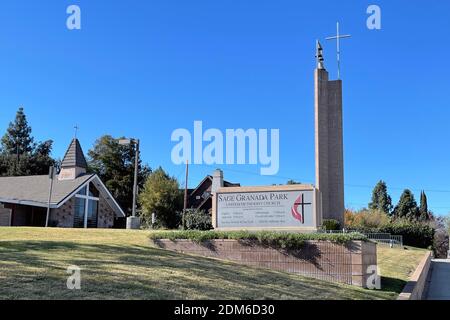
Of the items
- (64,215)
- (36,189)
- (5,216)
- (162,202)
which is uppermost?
(36,189)

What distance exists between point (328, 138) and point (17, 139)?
179 feet

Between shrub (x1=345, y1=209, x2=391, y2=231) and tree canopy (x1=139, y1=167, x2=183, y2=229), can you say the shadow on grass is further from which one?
tree canopy (x1=139, y1=167, x2=183, y2=229)

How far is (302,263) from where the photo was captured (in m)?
12.4

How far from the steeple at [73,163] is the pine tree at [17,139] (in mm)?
37994

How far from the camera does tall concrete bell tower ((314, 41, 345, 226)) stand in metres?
36.1

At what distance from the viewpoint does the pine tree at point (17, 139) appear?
243ft

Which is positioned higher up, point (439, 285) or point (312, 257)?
point (312, 257)

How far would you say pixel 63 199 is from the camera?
3503cm

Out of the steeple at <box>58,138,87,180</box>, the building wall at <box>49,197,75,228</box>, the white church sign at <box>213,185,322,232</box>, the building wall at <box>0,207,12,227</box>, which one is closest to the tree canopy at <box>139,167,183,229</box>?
the steeple at <box>58,138,87,180</box>

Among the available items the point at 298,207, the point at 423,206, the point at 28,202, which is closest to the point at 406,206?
the point at 423,206

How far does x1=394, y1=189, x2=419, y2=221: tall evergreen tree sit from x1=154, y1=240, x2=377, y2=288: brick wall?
233 ft

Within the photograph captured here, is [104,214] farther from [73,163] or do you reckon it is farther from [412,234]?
[412,234]

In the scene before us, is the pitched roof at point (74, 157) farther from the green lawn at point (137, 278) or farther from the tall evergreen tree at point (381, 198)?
the tall evergreen tree at point (381, 198)
